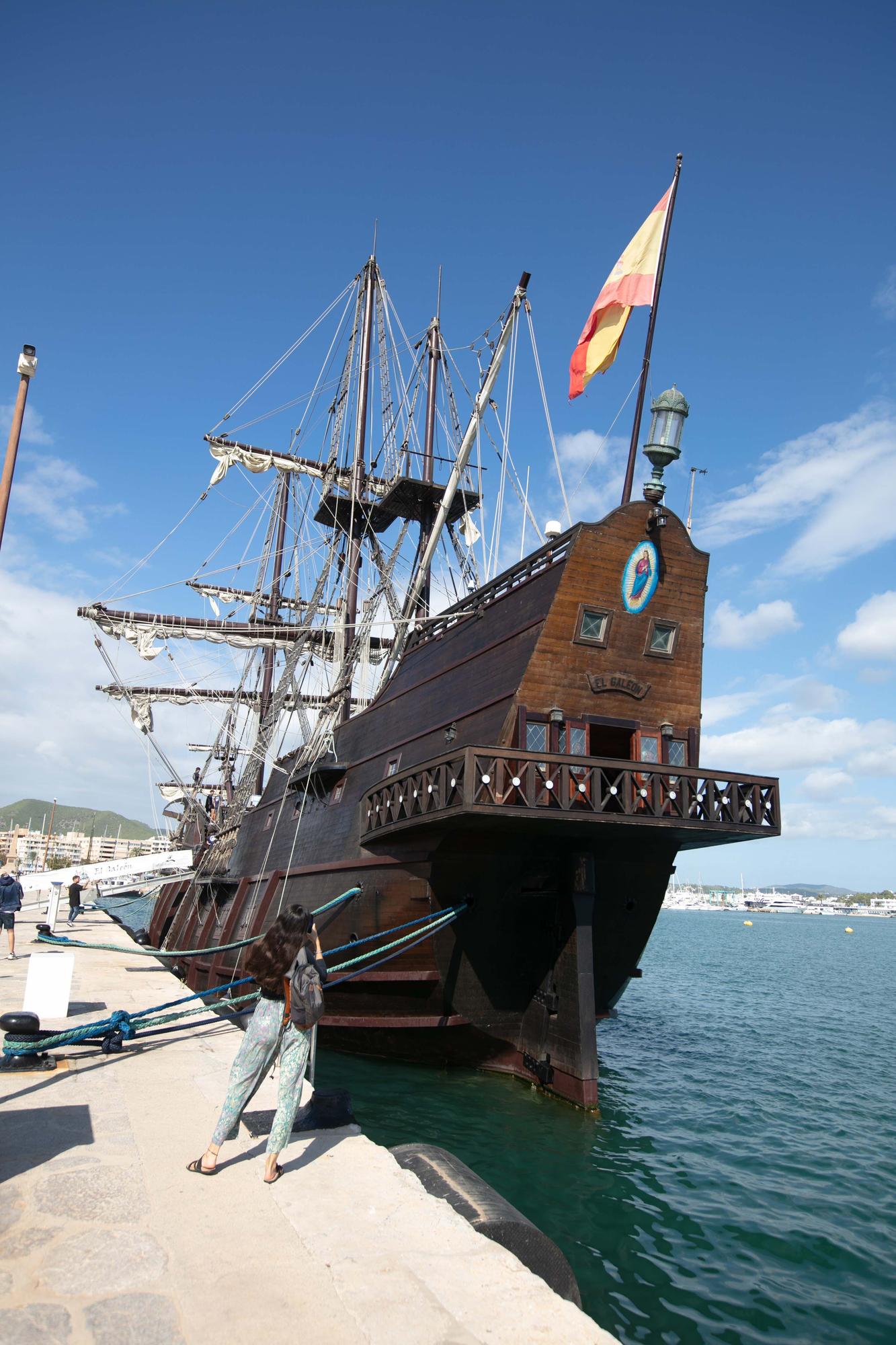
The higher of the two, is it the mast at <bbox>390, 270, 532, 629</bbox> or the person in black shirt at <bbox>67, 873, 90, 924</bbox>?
the mast at <bbox>390, 270, 532, 629</bbox>

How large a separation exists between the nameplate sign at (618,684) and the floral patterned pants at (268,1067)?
767 cm

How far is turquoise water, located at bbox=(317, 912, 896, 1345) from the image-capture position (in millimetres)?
6348

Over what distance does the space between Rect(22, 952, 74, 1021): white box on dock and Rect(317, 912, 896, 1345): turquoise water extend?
382 cm

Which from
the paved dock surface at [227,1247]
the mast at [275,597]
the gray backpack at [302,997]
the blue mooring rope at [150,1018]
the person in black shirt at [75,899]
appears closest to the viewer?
the paved dock surface at [227,1247]

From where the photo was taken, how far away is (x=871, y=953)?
67.8 m

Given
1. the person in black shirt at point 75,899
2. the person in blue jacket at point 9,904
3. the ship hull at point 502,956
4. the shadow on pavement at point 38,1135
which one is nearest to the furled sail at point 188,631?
the person in black shirt at point 75,899

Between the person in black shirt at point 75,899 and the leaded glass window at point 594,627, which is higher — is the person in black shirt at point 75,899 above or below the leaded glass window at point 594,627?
below

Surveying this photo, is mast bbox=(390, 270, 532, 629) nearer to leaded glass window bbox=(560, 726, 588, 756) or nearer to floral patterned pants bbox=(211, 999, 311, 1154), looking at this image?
leaded glass window bbox=(560, 726, 588, 756)

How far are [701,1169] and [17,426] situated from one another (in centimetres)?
1056

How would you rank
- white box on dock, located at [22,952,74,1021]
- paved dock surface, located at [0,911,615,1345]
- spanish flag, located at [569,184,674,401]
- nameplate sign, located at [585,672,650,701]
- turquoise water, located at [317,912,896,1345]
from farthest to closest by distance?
spanish flag, located at [569,184,674,401] → nameplate sign, located at [585,672,650,701] → white box on dock, located at [22,952,74,1021] → turquoise water, located at [317,912,896,1345] → paved dock surface, located at [0,911,615,1345]

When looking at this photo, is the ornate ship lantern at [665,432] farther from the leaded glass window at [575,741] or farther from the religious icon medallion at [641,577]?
the leaded glass window at [575,741]

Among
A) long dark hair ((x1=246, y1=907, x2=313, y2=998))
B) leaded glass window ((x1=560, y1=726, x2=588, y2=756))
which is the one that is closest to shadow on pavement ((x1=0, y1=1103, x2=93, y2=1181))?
long dark hair ((x1=246, y1=907, x2=313, y2=998))

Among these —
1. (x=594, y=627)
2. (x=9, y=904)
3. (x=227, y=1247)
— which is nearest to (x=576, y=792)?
(x=594, y=627)

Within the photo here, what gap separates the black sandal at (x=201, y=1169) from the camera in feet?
16.1
